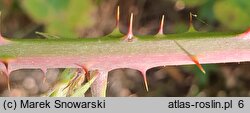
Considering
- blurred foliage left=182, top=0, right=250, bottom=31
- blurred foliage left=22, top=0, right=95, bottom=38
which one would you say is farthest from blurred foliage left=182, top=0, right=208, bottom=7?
blurred foliage left=22, top=0, right=95, bottom=38

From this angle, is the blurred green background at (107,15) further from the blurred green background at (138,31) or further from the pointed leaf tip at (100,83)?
the pointed leaf tip at (100,83)

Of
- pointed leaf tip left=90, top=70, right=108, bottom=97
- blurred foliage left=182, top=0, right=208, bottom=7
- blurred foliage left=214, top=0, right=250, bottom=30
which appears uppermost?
blurred foliage left=182, top=0, right=208, bottom=7

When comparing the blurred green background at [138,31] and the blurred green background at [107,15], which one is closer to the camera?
the blurred green background at [107,15]

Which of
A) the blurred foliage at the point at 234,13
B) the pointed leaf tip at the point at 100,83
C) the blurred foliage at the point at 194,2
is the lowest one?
the pointed leaf tip at the point at 100,83

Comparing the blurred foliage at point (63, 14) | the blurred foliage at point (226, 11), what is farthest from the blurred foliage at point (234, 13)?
the blurred foliage at point (63, 14)

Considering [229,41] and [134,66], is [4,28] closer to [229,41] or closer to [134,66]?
[134,66]

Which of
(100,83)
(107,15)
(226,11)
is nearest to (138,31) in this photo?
(107,15)

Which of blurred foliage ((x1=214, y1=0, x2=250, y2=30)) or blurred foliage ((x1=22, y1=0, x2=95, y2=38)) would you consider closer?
blurred foliage ((x1=214, y1=0, x2=250, y2=30))

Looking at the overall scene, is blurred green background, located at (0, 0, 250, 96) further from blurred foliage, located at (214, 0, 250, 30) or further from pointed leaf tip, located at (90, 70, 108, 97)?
pointed leaf tip, located at (90, 70, 108, 97)

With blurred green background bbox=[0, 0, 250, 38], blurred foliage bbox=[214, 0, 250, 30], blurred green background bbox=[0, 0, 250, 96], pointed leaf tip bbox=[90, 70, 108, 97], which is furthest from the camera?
blurred green background bbox=[0, 0, 250, 96]
